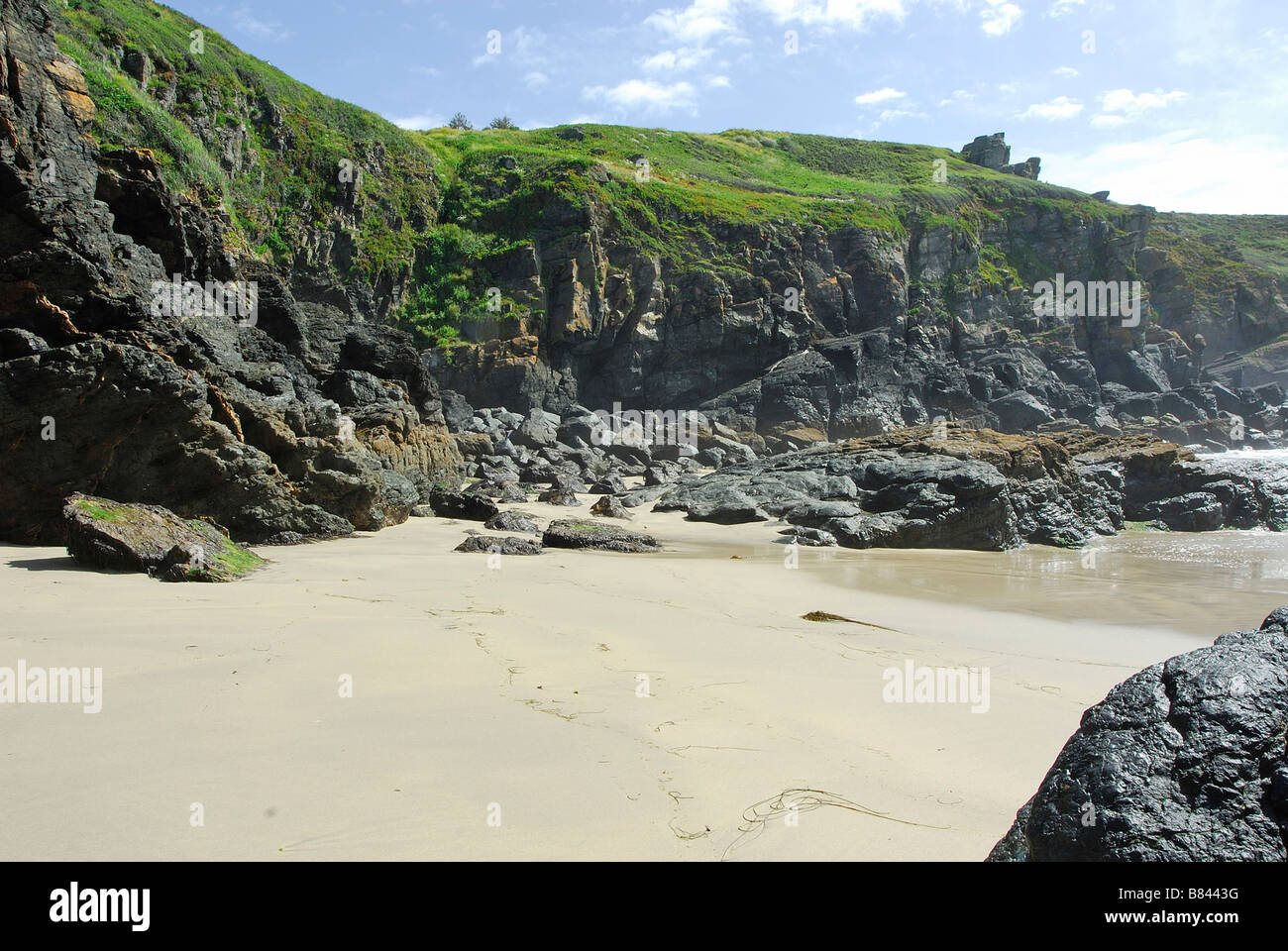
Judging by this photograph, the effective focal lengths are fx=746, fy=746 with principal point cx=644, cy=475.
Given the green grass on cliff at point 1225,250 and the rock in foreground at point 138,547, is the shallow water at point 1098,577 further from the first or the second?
the green grass on cliff at point 1225,250

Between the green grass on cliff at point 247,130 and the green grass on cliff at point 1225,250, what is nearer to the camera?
the green grass on cliff at point 247,130

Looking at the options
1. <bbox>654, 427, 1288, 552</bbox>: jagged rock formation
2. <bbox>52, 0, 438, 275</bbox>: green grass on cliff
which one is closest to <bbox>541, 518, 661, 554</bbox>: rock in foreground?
<bbox>654, 427, 1288, 552</bbox>: jagged rock formation

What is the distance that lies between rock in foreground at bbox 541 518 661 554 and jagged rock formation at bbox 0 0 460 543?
2.70m

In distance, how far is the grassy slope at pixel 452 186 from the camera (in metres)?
29.1

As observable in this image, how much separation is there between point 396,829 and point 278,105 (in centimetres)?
4088

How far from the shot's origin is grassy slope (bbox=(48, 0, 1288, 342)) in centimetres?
2908

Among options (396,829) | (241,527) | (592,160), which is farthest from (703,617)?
(592,160)

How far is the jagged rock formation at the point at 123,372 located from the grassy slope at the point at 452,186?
1622 cm

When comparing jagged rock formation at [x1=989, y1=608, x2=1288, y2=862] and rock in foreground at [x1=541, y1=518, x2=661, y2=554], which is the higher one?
jagged rock formation at [x1=989, y1=608, x2=1288, y2=862]

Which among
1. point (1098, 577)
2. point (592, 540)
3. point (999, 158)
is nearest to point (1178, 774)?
point (592, 540)

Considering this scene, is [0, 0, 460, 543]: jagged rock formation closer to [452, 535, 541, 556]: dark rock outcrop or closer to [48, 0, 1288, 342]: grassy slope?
[452, 535, 541, 556]: dark rock outcrop

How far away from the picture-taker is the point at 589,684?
4.28m

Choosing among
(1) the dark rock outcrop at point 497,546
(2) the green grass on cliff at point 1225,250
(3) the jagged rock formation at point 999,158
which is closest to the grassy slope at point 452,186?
(2) the green grass on cliff at point 1225,250
